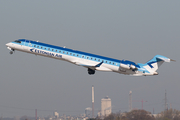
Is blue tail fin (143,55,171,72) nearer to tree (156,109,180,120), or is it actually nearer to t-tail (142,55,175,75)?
t-tail (142,55,175,75)

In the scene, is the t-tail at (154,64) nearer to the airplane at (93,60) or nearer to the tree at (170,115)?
the airplane at (93,60)

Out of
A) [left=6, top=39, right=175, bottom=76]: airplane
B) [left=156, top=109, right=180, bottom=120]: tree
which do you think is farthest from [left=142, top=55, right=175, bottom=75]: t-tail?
[left=156, top=109, right=180, bottom=120]: tree

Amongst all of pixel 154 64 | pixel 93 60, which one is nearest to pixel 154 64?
pixel 154 64

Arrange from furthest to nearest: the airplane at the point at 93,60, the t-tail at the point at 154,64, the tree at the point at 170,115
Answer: the tree at the point at 170,115
the t-tail at the point at 154,64
the airplane at the point at 93,60

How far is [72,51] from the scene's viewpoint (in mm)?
50719

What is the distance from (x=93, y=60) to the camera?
50.4 metres

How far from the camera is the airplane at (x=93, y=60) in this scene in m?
50.4

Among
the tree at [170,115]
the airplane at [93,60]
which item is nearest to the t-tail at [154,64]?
the airplane at [93,60]

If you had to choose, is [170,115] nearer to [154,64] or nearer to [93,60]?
[154,64]

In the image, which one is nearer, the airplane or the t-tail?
the airplane

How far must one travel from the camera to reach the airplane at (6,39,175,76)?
50.4 m

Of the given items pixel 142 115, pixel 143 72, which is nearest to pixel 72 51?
pixel 143 72

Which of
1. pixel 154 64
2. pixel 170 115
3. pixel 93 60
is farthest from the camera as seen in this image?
pixel 170 115

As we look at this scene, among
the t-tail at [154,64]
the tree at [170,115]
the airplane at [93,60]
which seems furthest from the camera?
the tree at [170,115]
